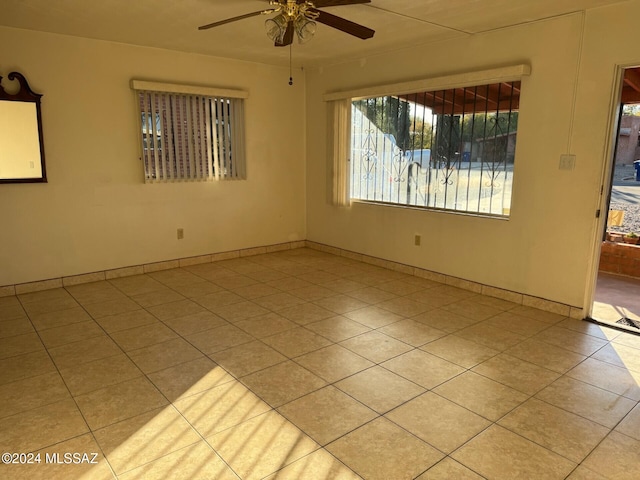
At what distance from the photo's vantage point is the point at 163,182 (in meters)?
4.75

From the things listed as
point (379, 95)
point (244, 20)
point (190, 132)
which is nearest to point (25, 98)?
point (190, 132)

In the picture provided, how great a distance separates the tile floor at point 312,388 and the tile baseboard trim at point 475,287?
0.11 meters

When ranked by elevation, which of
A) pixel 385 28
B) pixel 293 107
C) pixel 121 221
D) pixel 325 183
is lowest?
pixel 121 221

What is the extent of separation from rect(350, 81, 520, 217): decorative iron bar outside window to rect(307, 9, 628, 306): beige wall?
0.17 metres

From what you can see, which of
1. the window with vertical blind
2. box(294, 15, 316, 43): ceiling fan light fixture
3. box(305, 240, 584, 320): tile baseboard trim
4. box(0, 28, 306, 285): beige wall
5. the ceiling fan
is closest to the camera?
the ceiling fan

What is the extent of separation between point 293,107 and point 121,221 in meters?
2.59

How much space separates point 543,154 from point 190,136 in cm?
355

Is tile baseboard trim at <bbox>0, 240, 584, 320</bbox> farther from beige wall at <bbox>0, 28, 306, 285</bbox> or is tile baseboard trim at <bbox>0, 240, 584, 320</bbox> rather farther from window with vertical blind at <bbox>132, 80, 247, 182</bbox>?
window with vertical blind at <bbox>132, 80, 247, 182</bbox>

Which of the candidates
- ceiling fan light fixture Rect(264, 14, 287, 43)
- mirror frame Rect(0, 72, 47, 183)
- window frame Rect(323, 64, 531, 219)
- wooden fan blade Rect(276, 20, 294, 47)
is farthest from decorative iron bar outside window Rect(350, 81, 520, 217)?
mirror frame Rect(0, 72, 47, 183)

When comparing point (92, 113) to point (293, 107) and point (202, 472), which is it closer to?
point (293, 107)

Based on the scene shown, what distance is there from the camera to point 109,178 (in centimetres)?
440

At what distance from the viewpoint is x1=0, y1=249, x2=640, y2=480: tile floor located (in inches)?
74.1

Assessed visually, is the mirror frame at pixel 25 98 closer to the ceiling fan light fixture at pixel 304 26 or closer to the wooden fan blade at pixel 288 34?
the wooden fan blade at pixel 288 34

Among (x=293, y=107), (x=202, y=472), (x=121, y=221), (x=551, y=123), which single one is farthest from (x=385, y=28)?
(x=202, y=472)
